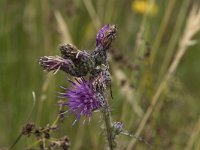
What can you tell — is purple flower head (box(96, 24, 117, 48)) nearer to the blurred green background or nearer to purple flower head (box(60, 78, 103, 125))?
purple flower head (box(60, 78, 103, 125))

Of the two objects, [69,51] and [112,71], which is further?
[112,71]

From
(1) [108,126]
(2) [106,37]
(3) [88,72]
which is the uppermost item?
(2) [106,37]

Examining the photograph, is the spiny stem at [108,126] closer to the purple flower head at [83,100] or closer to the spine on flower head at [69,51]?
the purple flower head at [83,100]

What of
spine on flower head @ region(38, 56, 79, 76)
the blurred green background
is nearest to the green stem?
spine on flower head @ region(38, 56, 79, 76)

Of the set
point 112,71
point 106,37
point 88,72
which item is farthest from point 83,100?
point 112,71

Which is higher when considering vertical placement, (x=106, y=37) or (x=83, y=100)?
(x=106, y=37)

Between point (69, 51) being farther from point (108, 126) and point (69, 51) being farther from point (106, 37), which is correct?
point (108, 126)
